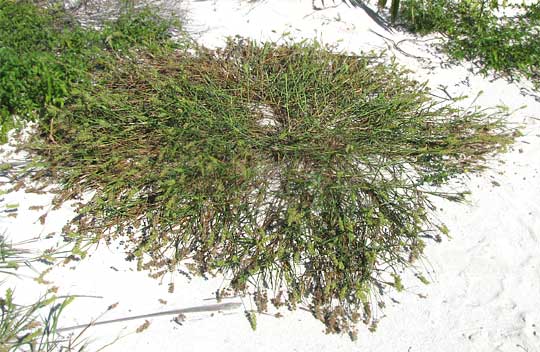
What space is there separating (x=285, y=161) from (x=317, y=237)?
61 centimetres

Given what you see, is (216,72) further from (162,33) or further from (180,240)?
(180,240)

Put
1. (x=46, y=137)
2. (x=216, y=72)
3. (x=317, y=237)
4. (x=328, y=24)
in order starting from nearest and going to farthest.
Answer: (x=317, y=237) → (x=46, y=137) → (x=216, y=72) → (x=328, y=24)

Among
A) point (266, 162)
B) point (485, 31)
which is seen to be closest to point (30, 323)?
point (266, 162)

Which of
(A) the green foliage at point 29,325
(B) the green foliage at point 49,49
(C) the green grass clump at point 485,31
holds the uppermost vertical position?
(C) the green grass clump at point 485,31

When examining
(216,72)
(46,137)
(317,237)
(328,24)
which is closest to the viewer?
(317,237)

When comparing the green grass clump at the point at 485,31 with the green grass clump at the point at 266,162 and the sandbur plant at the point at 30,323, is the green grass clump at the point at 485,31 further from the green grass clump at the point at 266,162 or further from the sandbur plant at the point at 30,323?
the sandbur plant at the point at 30,323

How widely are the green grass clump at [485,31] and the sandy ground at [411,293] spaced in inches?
40.2

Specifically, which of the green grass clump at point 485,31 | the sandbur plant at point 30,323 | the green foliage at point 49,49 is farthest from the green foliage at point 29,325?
the green grass clump at point 485,31

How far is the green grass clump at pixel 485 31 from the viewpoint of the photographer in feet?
13.6

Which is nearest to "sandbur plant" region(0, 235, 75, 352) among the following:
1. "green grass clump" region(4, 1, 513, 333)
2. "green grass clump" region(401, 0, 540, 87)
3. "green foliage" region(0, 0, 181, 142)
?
"green grass clump" region(4, 1, 513, 333)

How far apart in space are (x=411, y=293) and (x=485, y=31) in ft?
8.51

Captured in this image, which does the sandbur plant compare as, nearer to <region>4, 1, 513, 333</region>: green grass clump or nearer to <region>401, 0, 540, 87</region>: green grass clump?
<region>4, 1, 513, 333</region>: green grass clump

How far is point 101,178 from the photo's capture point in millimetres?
3055

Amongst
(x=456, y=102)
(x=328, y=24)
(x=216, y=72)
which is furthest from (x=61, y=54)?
(x=456, y=102)
